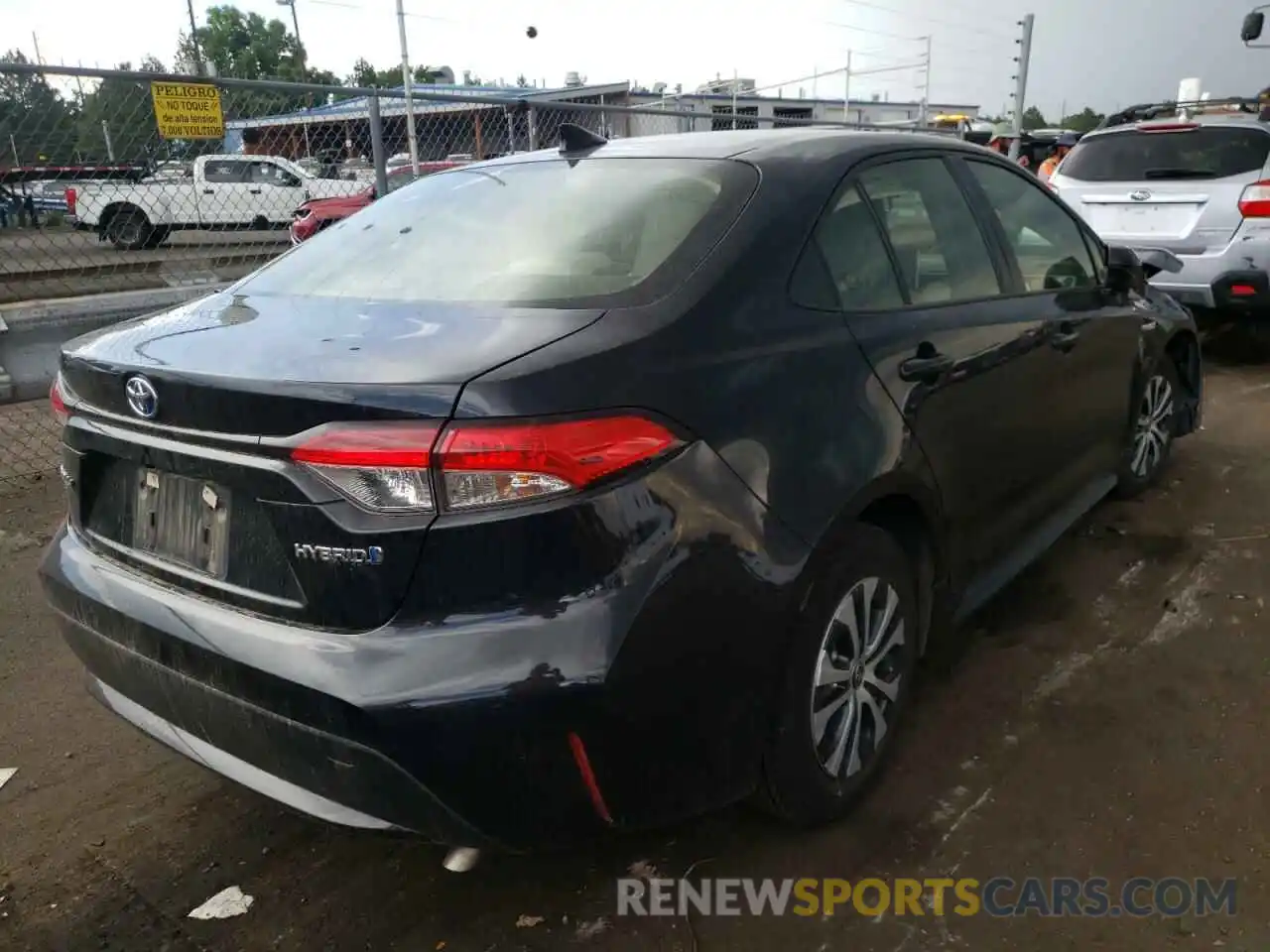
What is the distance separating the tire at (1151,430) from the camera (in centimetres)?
429

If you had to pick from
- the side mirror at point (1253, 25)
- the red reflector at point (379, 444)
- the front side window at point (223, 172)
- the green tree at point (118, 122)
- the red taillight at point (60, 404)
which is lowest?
the red taillight at point (60, 404)

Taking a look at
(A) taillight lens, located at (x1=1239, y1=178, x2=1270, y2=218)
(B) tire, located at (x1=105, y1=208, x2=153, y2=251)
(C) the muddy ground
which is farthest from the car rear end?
(A) taillight lens, located at (x1=1239, y1=178, x2=1270, y2=218)

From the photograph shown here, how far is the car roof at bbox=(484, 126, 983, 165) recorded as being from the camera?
2605 mm

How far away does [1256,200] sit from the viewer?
21.8ft

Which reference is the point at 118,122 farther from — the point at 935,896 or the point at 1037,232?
the point at 935,896

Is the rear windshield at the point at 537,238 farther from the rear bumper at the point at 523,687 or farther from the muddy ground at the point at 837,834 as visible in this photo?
the muddy ground at the point at 837,834

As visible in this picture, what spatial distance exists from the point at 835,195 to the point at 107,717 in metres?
2.69

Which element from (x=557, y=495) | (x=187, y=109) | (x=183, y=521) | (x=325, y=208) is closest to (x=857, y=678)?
(x=557, y=495)

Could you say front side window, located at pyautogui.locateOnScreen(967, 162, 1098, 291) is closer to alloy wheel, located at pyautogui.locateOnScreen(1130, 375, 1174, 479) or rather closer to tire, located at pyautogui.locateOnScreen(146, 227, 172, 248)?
alloy wheel, located at pyautogui.locateOnScreen(1130, 375, 1174, 479)

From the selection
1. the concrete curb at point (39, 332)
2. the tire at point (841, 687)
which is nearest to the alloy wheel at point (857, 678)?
the tire at point (841, 687)

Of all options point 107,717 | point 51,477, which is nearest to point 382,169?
point 51,477

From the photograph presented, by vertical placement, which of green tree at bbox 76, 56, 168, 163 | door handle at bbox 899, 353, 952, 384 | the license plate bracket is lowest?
the license plate bracket

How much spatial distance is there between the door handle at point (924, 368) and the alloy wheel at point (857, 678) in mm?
524

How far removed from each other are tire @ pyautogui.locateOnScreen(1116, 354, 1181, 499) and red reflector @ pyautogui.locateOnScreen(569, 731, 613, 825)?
3.24m
